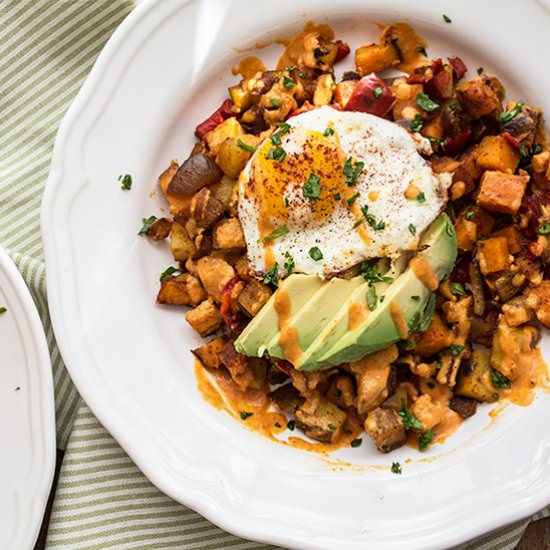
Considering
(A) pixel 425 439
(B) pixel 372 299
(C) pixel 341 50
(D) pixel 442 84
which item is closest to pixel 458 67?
(D) pixel 442 84

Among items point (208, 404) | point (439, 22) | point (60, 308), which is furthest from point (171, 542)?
point (439, 22)

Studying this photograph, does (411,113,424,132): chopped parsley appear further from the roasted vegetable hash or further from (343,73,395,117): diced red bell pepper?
(343,73,395,117): diced red bell pepper

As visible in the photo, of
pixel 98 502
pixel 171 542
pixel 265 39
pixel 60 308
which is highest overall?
pixel 265 39

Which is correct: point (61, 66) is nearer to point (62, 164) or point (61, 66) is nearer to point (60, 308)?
point (62, 164)

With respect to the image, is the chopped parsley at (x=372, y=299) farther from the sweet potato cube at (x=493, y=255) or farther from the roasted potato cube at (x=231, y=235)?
the roasted potato cube at (x=231, y=235)

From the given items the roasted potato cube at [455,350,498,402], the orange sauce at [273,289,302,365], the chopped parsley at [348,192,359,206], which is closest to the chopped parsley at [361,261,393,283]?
the chopped parsley at [348,192,359,206]

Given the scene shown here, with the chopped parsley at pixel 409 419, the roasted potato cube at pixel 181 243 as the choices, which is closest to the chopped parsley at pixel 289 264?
the roasted potato cube at pixel 181 243

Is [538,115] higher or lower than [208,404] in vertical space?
higher
